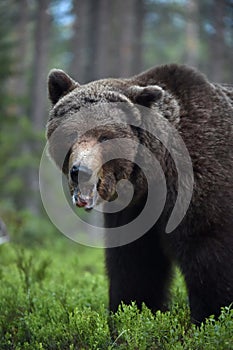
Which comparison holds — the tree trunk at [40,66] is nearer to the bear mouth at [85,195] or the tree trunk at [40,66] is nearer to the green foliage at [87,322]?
the green foliage at [87,322]

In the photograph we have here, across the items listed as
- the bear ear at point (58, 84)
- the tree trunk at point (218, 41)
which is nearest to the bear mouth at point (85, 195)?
the bear ear at point (58, 84)

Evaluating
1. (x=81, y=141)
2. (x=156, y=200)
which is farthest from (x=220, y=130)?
(x=81, y=141)

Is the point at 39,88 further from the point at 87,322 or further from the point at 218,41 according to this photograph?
the point at 87,322

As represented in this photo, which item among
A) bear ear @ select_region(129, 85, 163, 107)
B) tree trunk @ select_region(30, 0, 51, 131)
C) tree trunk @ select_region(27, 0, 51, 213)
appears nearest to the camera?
bear ear @ select_region(129, 85, 163, 107)

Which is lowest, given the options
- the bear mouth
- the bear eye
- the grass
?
the grass

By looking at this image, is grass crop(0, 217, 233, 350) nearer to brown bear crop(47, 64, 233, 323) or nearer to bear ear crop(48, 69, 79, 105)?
brown bear crop(47, 64, 233, 323)

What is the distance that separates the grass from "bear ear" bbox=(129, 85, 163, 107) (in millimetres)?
1548

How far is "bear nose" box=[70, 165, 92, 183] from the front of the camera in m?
4.33

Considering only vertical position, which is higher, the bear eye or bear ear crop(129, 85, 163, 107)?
bear ear crop(129, 85, 163, 107)

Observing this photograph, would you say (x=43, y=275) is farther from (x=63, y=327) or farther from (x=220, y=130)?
(x=220, y=130)

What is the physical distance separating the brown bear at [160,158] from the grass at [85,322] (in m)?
0.40

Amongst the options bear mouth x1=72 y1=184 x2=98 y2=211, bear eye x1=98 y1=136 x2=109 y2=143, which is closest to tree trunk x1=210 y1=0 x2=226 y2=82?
bear eye x1=98 y1=136 x2=109 y2=143

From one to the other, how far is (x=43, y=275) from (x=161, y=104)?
3.48 metres

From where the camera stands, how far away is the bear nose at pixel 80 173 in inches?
170
